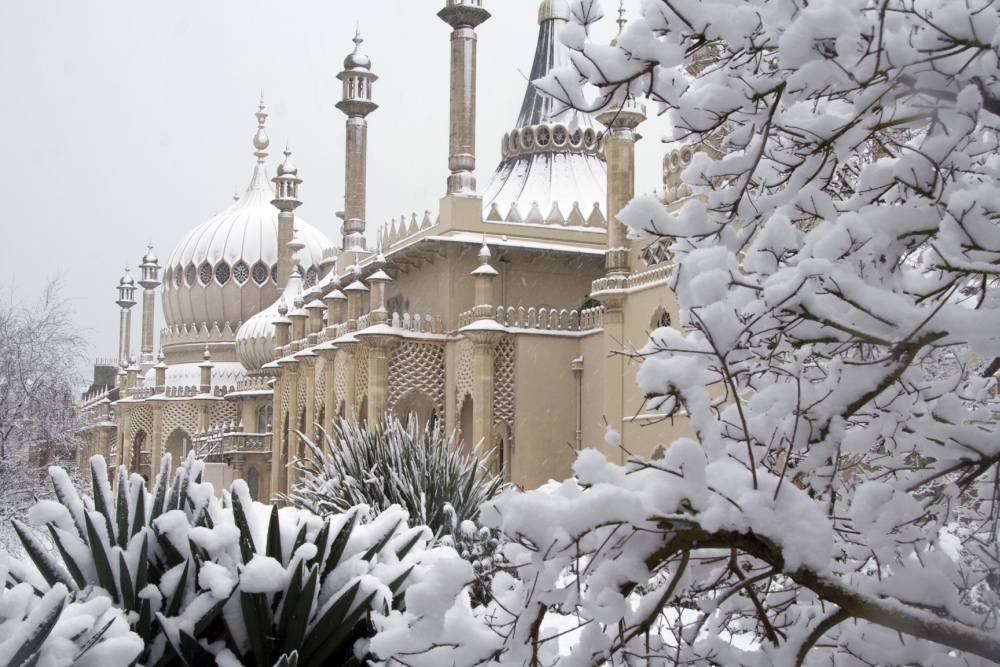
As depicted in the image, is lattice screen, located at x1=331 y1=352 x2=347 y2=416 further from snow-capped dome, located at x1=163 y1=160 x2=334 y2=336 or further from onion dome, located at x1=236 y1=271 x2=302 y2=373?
snow-capped dome, located at x1=163 y1=160 x2=334 y2=336

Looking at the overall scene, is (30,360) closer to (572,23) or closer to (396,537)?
(396,537)

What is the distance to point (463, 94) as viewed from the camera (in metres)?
20.1

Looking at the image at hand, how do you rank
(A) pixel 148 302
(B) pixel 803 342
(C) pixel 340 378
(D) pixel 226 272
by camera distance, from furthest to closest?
(A) pixel 148 302, (D) pixel 226 272, (C) pixel 340 378, (B) pixel 803 342

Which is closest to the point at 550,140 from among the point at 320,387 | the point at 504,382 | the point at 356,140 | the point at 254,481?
the point at 356,140

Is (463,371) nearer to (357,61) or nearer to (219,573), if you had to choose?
(357,61)

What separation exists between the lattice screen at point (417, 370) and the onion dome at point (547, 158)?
10.7 feet

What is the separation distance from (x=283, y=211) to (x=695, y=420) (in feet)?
101

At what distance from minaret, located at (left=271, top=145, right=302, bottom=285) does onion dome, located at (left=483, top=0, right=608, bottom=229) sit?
10.3 metres

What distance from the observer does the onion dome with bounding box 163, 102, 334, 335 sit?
3900cm

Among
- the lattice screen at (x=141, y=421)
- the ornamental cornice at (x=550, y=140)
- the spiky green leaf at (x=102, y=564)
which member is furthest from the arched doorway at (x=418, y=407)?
the lattice screen at (x=141, y=421)

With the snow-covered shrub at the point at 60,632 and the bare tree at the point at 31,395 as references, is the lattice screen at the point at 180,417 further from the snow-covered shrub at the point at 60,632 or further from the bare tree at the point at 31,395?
the snow-covered shrub at the point at 60,632

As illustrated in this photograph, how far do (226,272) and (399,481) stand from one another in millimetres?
31910

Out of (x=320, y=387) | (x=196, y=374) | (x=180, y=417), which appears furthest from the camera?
(x=196, y=374)

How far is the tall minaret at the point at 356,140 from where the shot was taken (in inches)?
965
